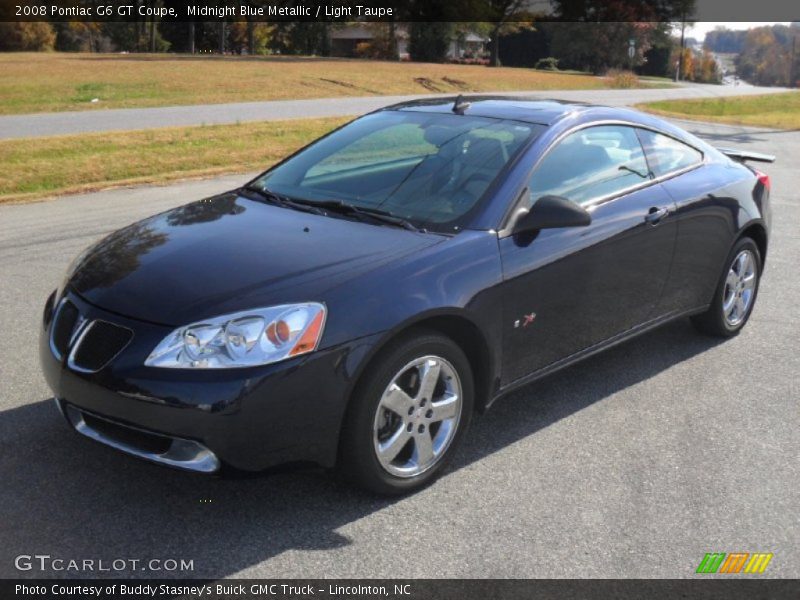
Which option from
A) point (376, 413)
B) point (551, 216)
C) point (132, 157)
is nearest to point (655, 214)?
point (551, 216)

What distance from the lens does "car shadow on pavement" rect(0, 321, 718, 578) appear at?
11.4 feet

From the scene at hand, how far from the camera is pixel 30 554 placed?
135 inches

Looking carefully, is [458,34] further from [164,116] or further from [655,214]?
[655,214]

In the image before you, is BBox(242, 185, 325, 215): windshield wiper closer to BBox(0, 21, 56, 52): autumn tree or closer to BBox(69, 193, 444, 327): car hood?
BBox(69, 193, 444, 327): car hood

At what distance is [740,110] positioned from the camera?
38.8 m

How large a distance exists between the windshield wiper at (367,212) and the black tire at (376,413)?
0.63 m

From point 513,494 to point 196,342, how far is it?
1.49m

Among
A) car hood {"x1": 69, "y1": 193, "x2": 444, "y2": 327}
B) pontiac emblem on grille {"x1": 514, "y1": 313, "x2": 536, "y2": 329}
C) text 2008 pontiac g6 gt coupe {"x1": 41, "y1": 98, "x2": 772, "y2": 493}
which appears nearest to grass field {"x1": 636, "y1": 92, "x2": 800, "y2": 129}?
text 2008 pontiac g6 gt coupe {"x1": 41, "y1": 98, "x2": 772, "y2": 493}

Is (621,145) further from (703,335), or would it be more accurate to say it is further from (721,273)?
(703,335)

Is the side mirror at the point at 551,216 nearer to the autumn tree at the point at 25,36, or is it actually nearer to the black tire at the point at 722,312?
the black tire at the point at 722,312

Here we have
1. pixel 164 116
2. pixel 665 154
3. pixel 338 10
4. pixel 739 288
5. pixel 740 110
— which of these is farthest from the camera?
pixel 338 10

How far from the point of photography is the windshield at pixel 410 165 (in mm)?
4551

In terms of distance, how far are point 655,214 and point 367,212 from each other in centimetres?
169

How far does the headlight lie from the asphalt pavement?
0.80 feet
